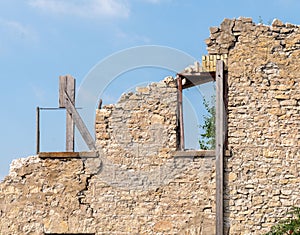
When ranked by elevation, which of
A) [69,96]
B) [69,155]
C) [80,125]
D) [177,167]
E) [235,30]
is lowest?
[177,167]

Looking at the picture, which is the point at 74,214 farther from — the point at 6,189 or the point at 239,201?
the point at 239,201

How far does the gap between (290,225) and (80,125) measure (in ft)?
13.3

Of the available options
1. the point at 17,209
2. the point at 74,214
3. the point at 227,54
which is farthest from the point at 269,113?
the point at 17,209

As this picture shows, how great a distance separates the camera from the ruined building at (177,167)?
10.6 metres

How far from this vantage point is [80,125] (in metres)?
11.3

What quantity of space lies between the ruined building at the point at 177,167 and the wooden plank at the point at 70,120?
410mm

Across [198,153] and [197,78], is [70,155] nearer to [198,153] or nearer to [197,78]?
[198,153]

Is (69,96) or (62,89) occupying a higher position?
(62,89)

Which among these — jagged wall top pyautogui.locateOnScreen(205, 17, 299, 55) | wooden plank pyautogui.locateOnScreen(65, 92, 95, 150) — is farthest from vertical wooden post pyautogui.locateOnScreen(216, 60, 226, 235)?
wooden plank pyautogui.locateOnScreen(65, 92, 95, 150)

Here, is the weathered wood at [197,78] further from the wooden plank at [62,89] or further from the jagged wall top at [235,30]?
the wooden plank at [62,89]

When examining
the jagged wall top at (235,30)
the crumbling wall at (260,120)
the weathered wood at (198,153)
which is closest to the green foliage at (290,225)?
the crumbling wall at (260,120)

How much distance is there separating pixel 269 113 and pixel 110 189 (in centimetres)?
303

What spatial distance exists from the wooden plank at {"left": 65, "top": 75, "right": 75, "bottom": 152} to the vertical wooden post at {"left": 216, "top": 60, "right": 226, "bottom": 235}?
103 inches

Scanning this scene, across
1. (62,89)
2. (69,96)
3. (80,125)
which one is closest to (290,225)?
Result: (80,125)
